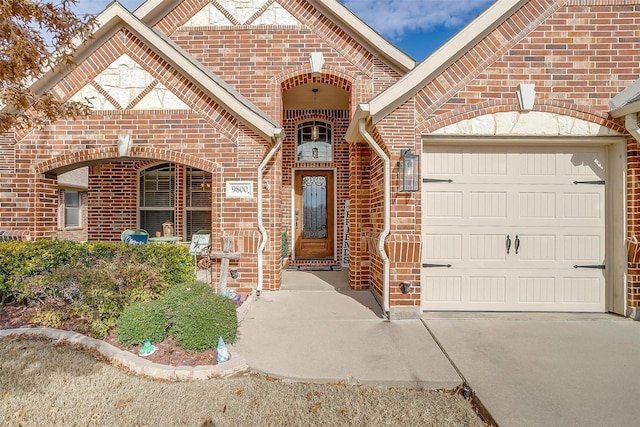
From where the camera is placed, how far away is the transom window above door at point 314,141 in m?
9.36

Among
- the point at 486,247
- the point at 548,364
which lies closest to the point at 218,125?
the point at 486,247

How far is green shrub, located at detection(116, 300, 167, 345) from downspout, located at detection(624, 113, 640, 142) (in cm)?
682

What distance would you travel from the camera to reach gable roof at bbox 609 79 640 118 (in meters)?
4.53

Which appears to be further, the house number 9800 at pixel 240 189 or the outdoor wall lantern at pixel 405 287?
the house number 9800 at pixel 240 189

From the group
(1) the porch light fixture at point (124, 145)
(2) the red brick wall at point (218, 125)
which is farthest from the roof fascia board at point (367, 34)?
(1) the porch light fixture at point (124, 145)

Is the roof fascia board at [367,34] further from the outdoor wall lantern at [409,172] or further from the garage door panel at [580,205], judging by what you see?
the garage door panel at [580,205]

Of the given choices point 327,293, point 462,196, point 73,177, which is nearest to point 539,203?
point 462,196

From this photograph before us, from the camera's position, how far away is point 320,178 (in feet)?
31.1

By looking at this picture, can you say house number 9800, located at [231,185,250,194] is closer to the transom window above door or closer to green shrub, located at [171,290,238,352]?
green shrub, located at [171,290,238,352]

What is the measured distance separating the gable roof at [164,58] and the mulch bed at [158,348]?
3684 millimetres

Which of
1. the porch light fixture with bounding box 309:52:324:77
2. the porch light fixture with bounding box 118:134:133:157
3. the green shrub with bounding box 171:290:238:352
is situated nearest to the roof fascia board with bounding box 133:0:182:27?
the porch light fixture with bounding box 118:134:133:157

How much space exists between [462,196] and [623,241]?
2426 mm

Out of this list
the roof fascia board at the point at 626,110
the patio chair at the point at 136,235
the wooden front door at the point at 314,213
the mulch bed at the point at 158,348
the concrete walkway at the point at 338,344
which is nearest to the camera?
the concrete walkway at the point at 338,344

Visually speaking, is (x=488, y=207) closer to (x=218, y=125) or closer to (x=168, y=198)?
(x=218, y=125)
